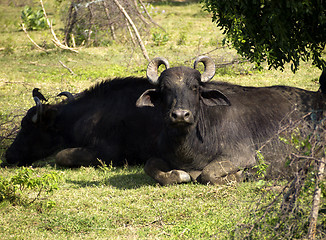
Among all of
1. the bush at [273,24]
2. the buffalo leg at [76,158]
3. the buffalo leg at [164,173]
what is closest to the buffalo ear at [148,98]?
the buffalo leg at [164,173]

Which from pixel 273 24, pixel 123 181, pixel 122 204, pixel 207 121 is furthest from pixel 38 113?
pixel 273 24

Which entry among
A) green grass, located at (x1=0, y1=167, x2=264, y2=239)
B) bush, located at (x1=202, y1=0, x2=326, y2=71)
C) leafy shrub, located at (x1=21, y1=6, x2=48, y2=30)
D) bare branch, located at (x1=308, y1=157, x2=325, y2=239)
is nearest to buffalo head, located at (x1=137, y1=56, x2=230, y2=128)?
bush, located at (x1=202, y1=0, x2=326, y2=71)

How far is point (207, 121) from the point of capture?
733 centimetres

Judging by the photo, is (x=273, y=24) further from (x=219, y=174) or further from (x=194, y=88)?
(x=219, y=174)

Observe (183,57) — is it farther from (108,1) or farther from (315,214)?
(315,214)

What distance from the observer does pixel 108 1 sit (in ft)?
53.2

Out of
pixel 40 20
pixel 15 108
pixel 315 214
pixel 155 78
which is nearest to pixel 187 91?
pixel 155 78

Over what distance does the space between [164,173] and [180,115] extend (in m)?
0.95

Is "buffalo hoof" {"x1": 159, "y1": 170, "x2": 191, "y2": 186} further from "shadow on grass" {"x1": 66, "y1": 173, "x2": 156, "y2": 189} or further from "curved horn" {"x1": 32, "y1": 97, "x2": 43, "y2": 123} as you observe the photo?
"curved horn" {"x1": 32, "y1": 97, "x2": 43, "y2": 123}

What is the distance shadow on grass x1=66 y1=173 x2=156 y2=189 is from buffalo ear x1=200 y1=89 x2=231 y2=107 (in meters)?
1.26

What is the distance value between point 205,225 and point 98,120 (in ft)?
Answer: 11.8

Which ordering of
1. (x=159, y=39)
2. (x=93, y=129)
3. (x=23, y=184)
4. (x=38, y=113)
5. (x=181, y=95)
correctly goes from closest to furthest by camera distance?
(x=23, y=184) < (x=181, y=95) < (x=93, y=129) < (x=38, y=113) < (x=159, y=39)

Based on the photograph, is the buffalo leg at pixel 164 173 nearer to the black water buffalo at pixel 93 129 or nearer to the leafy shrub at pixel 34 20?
the black water buffalo at pixel 93 129

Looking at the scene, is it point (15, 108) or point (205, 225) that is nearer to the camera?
point (205, 225)
